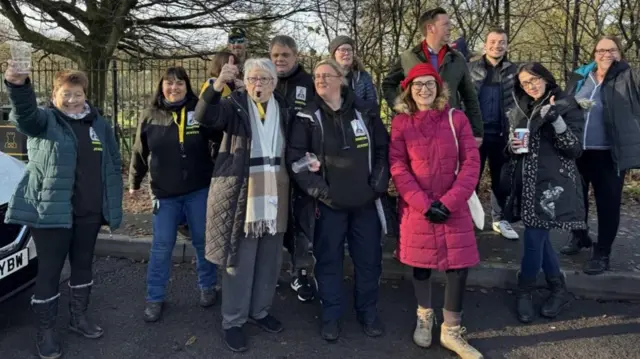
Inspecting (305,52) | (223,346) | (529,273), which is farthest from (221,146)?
(305,52)

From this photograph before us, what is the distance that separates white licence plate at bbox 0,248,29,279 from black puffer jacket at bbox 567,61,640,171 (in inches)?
160

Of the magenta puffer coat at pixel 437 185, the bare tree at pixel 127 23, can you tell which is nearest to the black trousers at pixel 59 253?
the magenta puffer coat at pixel 437 185

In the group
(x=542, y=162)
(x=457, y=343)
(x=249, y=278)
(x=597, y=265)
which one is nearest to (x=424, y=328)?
(x=457, y=343)

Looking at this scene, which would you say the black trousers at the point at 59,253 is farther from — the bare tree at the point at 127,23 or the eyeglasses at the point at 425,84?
the bare tree at the point at 127,23

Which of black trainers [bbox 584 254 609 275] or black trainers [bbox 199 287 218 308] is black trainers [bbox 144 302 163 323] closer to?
black trainers [bbox 199 287 218 308]

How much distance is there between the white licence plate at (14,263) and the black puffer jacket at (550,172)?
11.3 feet

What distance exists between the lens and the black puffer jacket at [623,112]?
4.11m

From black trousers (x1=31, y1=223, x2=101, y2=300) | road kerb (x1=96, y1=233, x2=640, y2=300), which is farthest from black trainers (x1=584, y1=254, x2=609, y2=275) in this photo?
black trousers (x1=31, y1=223, x2=101, y2=300)


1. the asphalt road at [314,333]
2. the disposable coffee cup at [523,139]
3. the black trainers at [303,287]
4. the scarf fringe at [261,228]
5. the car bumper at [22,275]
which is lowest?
the asphalt road at [314,333]

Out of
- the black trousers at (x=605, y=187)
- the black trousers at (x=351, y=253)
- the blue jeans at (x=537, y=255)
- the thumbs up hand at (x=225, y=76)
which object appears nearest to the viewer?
the thumbs up hand at (x=225, y=76)

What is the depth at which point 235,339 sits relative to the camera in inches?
138

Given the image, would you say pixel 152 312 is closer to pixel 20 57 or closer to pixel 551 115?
pixel 20 57

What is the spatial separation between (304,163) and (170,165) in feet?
3.32

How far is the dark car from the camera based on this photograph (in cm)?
341
